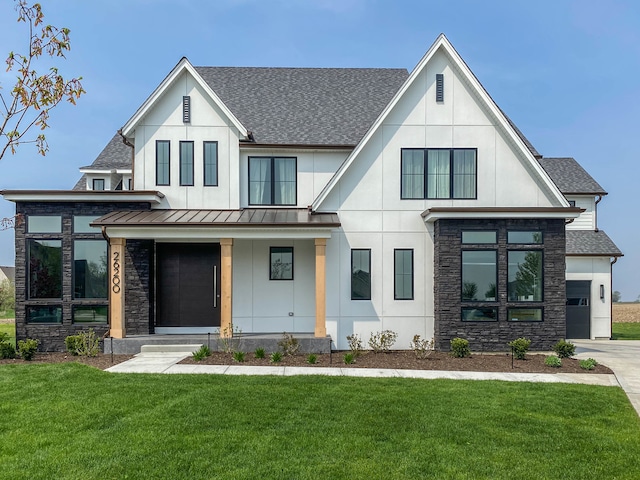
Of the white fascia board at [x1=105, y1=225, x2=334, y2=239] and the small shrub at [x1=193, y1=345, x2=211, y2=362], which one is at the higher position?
the white fascia board at [x1=105, y1=225, x2=334, y2=239]

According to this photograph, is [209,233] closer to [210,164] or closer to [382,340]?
[210,164]

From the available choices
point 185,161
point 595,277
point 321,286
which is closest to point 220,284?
point 321,286

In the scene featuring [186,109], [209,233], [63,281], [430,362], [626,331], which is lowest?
[626,331]

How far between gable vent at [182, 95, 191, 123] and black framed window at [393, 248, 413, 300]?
26.4 ft

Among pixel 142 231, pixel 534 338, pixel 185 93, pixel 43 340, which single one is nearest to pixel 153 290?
pixel 142 231

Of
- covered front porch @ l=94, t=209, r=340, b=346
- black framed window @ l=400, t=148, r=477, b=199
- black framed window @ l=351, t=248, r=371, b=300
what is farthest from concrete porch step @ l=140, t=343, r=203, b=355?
black framed window @ l=400, t=148, r=477, b=199

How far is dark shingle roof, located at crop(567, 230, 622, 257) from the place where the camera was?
777 inches

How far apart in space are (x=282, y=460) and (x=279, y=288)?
31.9 feet

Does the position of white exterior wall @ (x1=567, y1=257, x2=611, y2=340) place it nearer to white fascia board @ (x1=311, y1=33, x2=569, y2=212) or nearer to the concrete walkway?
white fascia board @ (x1=311, y1=33, x2=569, y2=212)

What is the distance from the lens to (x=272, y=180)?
636 inches

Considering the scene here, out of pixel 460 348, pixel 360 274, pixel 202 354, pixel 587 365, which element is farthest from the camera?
pixel 360 274

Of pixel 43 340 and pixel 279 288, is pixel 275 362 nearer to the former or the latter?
pixel 279 288

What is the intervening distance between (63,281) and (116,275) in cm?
200

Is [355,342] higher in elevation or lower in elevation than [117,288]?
lower
